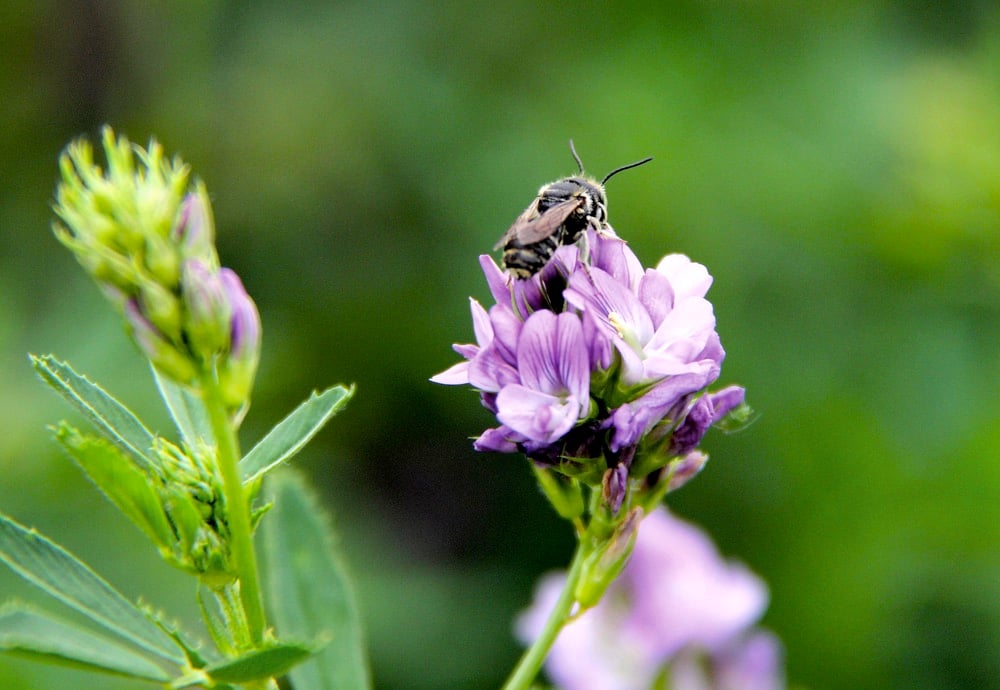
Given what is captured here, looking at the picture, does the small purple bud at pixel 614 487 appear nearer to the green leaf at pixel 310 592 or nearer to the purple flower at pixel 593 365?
the purple flower at pixel 593 365

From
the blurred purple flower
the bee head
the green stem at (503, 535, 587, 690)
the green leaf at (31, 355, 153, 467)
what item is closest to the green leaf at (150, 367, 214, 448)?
the green leaf at (31, 355, 153, 467)

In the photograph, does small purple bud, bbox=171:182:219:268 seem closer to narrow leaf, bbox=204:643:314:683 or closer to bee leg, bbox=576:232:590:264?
narrow leaf, bbox=204:643:314:683

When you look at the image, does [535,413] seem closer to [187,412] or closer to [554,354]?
[554,354]

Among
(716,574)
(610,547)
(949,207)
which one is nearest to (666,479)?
(610,547)

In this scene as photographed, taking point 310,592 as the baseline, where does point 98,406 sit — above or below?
above

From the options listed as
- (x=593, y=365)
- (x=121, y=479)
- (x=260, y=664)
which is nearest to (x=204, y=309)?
(x=121, y=479)

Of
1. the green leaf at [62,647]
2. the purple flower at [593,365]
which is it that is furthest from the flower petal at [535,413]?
the green leaf at [62,647]

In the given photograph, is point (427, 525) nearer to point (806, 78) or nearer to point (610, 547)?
point (806, 78)
